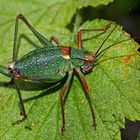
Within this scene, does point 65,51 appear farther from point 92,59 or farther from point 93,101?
point 93,101

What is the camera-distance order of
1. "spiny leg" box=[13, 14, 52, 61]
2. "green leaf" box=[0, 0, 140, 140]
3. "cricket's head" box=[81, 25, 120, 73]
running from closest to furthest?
"green leaf" box=[0, 0, 140, 140] < "cricket's head" box=[81, 25, 120, 73] < "spiny leg" box=[13, 14, 52, 61]

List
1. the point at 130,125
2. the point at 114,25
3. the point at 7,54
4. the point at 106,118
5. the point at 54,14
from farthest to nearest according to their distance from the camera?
the point at 130,125
the point at 54,14
the point at 7,54
the point at 114,25
the point at 106,118

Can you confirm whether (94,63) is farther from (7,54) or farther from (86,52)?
(7,54)

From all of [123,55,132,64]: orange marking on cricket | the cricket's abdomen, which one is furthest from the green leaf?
the cricket's abdomen

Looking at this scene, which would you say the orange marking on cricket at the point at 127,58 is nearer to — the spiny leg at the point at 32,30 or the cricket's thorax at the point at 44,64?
the cricket's thorax at the point at 44,64

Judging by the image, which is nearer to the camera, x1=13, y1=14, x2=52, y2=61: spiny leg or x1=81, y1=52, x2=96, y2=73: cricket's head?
x1=81, y1=52, x2=96, y2=73: cricket's head

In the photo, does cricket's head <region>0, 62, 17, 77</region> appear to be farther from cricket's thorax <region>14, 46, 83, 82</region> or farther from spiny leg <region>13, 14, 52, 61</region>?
spiny leg <region>13, 14, 52, 61</region>

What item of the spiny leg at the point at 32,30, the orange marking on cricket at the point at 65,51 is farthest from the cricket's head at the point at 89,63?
the spiny leg at the point at 32,30

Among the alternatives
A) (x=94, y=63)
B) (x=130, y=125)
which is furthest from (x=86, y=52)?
(x=130, y=125)
